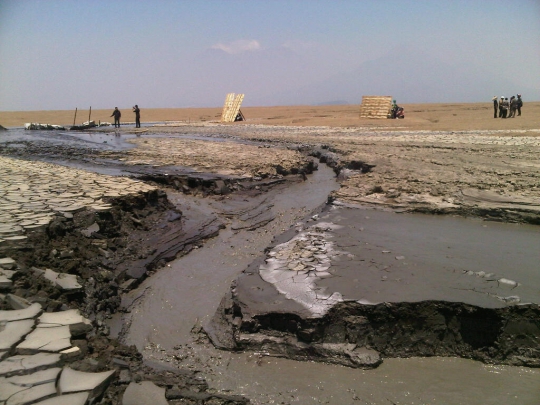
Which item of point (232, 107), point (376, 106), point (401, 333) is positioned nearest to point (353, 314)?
point (401, 333)

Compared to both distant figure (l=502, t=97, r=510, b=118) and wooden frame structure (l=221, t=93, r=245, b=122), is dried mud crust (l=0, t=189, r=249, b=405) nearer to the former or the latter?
distant figure (l=502, t=97, r=510, b=118)

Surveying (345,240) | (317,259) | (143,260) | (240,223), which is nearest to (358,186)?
(240,223)

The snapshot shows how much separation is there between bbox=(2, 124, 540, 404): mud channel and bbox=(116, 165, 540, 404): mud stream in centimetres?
1

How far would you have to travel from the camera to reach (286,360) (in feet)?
10.5

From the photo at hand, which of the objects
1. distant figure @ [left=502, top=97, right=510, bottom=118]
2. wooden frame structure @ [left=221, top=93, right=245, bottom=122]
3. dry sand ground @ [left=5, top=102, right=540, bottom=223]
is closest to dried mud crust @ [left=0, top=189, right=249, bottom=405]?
dry sand ground @ [left=5, top=102, right=540, bottom=223]

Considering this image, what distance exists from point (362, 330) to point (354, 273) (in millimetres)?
697

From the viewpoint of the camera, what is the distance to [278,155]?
1155 cm

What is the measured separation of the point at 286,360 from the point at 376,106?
81.1 feet

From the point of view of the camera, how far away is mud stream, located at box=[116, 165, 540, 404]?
2.83m

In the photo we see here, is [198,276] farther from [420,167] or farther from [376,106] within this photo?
[376,106]

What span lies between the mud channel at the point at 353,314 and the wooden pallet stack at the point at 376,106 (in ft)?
69.8

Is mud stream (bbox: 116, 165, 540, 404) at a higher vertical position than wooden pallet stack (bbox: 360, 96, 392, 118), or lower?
lower

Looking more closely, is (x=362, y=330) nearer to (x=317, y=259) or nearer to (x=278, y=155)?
(x=317, y=259)

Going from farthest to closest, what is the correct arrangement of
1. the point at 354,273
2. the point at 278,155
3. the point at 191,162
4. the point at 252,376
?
1. the point at 278,155
2. the point at 191,162
3. the point at 354,273
4. the point at 252,376
